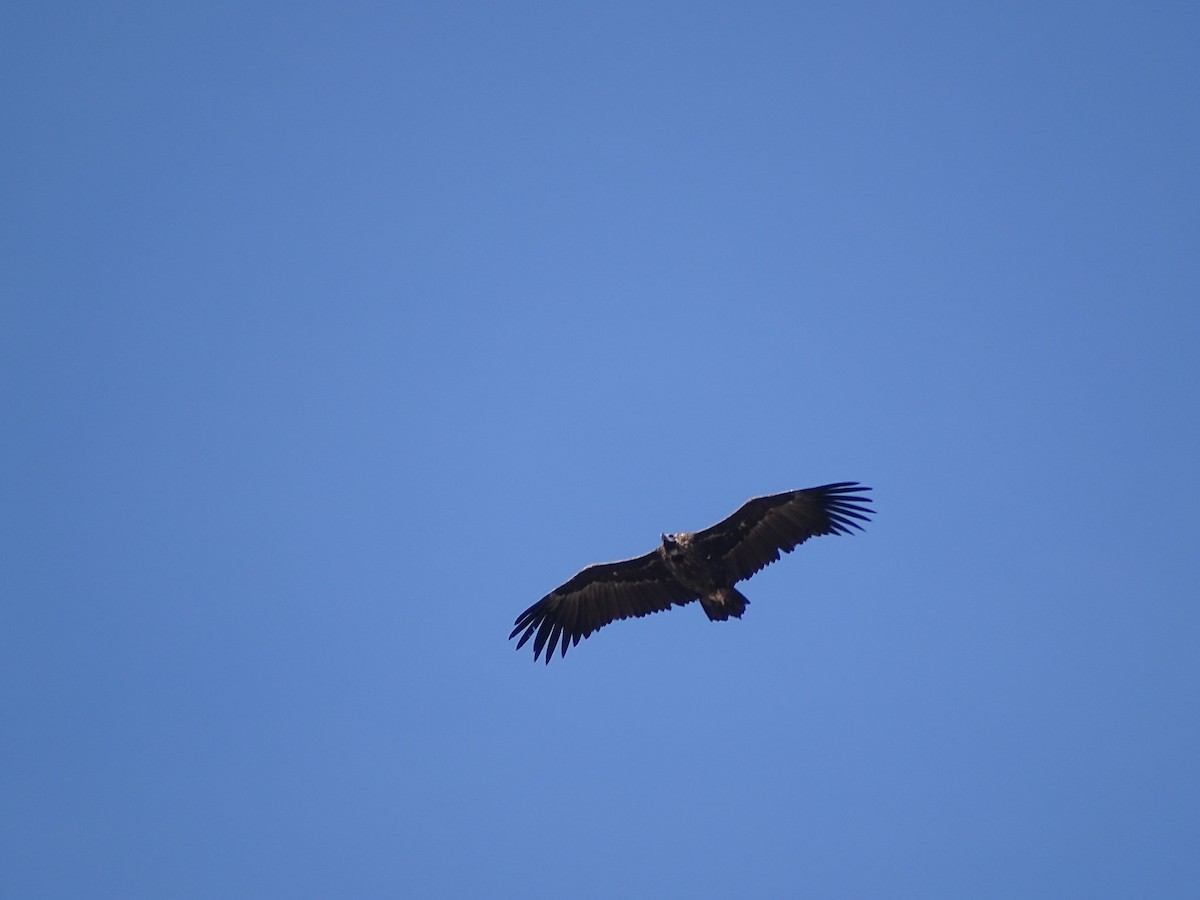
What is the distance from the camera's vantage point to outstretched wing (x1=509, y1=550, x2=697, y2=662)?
21.8 m

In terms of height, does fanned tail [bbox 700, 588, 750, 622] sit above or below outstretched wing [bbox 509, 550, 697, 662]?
below

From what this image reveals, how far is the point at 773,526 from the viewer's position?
20703 millimetres

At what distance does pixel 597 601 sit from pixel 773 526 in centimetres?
385

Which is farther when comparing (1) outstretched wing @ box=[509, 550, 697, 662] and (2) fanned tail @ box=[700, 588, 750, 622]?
(1) outstretched wing @ box=[509, 550, 697, 662]

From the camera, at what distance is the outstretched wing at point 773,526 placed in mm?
20266

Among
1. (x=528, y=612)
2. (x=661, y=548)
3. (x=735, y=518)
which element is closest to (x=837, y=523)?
(x=735, y=518)

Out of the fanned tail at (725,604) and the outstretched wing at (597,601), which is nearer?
the fanned tail at (725,604)

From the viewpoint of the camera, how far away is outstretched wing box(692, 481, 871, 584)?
20.3 m

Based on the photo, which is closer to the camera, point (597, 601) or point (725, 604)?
point (725, 604)

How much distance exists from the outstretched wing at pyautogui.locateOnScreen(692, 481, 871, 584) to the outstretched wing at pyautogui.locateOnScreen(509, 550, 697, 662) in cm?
130

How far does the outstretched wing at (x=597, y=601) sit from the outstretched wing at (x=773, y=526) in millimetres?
1297

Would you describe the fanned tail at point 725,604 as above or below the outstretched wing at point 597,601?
below

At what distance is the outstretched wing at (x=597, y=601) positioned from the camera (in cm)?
2177

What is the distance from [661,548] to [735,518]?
1452mm
